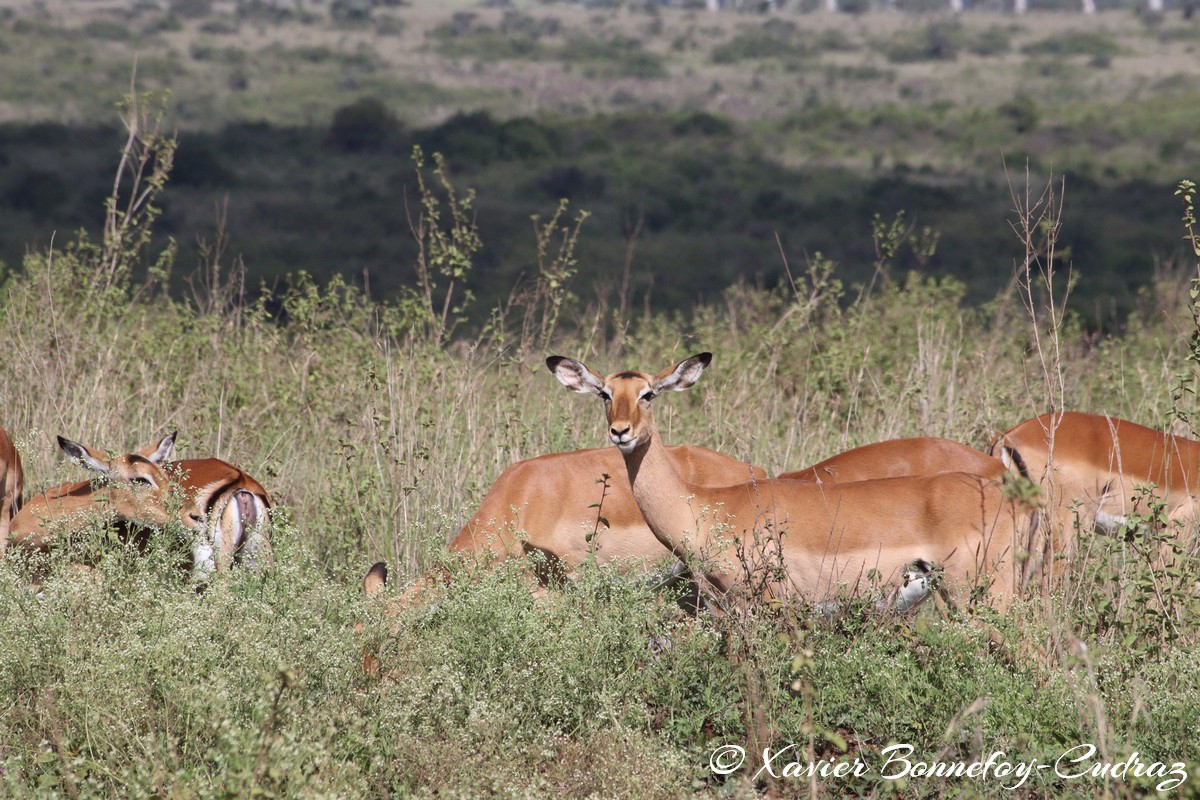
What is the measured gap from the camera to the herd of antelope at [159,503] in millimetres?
6023

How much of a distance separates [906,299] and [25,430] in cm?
632

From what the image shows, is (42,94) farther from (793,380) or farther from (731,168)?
(793,380)

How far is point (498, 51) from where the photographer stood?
187 ft

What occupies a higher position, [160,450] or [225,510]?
[160,450]

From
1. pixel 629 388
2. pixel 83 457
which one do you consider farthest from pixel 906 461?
pixel 83 457

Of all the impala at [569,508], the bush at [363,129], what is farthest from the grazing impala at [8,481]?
the bush at [363,129]

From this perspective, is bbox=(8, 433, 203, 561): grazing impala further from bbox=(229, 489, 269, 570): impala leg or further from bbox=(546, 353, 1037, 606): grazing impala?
bbox=(546, 353, 1037, 606): grazing impala

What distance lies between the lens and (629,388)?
17.7 feet

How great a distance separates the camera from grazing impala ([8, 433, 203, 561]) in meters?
5.93

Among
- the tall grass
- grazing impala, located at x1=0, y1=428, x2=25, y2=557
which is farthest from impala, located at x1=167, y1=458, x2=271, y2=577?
grazing impala, located at x1=0, y1=428, x2=25, y2=557

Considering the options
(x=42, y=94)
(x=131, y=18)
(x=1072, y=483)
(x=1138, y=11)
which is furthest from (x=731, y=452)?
(x=1138, y=11)

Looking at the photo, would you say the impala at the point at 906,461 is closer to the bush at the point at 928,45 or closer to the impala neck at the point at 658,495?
the impala neck at the point at 658,495

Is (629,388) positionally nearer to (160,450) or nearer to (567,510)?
(567,510)

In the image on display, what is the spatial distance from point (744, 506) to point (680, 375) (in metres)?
0.55
